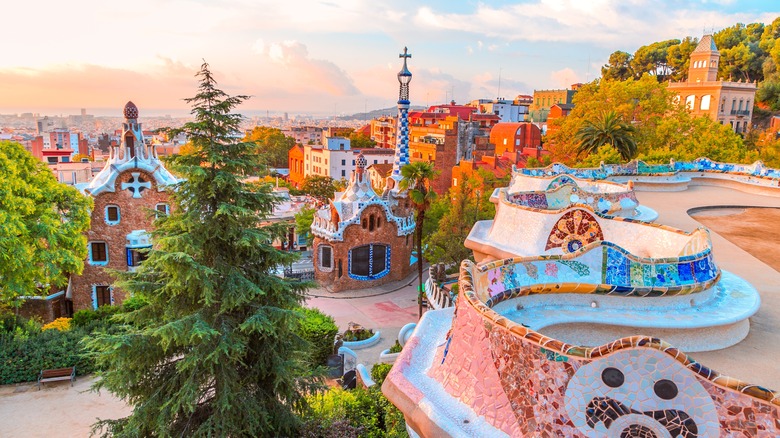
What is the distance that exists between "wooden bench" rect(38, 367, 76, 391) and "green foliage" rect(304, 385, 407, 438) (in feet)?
26.7

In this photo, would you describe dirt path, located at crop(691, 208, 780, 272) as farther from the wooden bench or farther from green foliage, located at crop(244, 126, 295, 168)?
green foliage, located at crop(244, 126, 295, 168)

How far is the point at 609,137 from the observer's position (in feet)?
99.2

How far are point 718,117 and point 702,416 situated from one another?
58.4 m

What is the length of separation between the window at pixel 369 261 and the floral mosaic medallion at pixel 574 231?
1823cm

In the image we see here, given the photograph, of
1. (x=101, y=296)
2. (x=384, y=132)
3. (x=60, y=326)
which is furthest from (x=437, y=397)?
(x=384, y=132)

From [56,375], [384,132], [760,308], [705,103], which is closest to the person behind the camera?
[760,308]

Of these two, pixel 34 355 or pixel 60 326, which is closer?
pixel 34 355

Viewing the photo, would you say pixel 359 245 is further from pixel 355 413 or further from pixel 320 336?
pixel 355 413

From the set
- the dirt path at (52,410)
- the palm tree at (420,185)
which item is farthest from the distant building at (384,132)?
the dirt path at (52,410)

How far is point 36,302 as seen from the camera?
21.8 meters

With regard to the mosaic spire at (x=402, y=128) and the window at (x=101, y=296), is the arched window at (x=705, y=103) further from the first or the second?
the window at (x=101, y=296)

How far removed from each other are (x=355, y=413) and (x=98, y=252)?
16286mm

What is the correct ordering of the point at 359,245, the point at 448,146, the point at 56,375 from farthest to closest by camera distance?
the point at 448,146
the point at 359,245
the point at 56,375

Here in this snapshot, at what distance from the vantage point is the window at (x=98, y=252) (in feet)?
75.8
